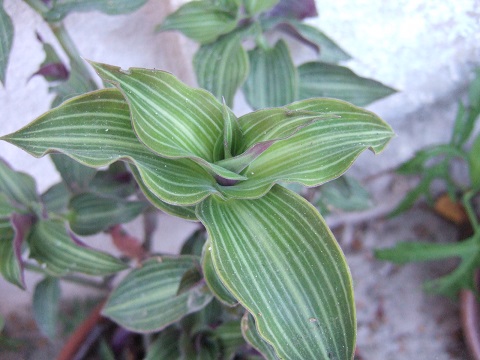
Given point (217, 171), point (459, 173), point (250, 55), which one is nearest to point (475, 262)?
point (459, 173)

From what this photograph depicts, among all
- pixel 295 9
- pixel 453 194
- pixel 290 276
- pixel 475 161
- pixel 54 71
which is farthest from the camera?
pixel 453 194

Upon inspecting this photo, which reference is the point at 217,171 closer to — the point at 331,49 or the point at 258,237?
the point at 258,237

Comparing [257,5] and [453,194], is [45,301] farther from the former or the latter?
[453,194]

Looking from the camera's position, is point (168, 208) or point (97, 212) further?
point (97, 212)

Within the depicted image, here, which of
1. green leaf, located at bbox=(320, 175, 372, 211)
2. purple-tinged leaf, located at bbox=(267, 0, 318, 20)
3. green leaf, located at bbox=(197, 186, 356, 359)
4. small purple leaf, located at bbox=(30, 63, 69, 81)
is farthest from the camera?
green leaf, located at bbox=(320, 175, 372, 211)

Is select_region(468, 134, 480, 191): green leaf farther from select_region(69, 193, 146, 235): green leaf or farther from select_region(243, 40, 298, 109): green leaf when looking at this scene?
select_region(69, 193, 146, 235): green leaf

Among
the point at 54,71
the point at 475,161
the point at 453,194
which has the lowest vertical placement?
the point at 453,194

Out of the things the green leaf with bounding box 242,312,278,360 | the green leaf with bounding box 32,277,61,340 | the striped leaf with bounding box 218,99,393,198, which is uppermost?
the striped leaf with bounding box 218,99,393,198

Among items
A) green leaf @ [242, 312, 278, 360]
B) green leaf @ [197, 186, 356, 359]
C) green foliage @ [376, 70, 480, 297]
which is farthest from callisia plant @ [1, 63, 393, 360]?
green foliage @ [376, 70, 480, 297]

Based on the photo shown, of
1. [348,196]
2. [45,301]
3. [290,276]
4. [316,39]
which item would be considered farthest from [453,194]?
[45,301]
